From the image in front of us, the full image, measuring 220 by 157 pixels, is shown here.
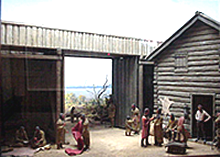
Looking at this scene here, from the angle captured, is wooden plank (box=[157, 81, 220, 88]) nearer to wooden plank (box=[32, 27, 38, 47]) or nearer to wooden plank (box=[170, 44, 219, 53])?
wooden plank (box=[170, 44, 219, 53])

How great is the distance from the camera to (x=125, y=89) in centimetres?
550

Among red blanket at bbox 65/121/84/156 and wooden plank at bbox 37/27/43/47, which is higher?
wooden plank at bbox 37/27/43/47

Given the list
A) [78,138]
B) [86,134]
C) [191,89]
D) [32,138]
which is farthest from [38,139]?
[191,89]

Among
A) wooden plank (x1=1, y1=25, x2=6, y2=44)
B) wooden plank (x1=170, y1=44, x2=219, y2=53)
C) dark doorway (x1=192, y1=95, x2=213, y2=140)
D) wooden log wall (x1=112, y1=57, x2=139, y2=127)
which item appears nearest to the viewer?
wooden plank (x1=1, y1=25, x2=6, y2=44)

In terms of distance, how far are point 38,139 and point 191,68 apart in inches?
107

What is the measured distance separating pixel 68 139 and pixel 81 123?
337 mm

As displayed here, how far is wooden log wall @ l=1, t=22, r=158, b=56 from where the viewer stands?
3.58 m

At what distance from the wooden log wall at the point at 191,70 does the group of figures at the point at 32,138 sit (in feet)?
7.16

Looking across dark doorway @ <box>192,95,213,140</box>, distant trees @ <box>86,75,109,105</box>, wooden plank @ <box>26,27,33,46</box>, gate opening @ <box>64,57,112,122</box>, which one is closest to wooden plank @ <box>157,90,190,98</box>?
dark doorway @ <box>192,95,213,140</box>

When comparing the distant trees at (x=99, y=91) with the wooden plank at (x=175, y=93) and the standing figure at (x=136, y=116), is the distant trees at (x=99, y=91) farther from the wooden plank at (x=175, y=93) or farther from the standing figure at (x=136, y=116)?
the wooden plank at (x=175, y=93)

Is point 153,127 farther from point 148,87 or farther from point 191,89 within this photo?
point 191,89

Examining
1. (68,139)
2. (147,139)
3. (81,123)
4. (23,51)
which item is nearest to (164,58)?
(147,139)

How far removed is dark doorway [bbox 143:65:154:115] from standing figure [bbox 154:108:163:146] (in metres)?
0.18

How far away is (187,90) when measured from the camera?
181 inches
